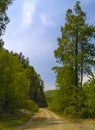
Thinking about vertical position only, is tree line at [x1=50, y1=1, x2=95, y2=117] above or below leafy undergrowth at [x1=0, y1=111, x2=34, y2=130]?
above

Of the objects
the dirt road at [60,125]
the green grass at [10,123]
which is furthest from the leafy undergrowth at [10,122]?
the dirt road at [60,125]

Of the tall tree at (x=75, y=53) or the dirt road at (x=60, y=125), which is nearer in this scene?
the dirt road at (x=60, y=125)

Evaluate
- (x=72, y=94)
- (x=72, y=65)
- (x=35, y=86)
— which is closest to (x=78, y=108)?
(x=72, y=94)

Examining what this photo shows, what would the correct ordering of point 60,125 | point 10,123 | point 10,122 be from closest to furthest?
point 60,125 < point 10,123 < point 10,122

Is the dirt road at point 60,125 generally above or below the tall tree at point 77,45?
below

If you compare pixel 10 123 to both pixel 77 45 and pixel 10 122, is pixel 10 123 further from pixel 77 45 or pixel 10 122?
pixel 77 45

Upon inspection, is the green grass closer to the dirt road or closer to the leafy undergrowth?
the leafy undergrowth

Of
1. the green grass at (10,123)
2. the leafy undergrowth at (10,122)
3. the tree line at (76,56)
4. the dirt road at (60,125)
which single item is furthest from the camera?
the tree line at (76,56)

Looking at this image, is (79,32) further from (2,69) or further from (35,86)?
(35,86)

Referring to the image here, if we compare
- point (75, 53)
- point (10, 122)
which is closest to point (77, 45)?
point (75, 53)

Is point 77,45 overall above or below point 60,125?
above

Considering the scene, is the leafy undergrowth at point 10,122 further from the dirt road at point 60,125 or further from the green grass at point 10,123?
the dirt road at point 60,125

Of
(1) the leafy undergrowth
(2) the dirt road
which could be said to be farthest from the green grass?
(2) the dirt road

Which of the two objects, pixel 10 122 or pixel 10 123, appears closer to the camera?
pixel 10 123
